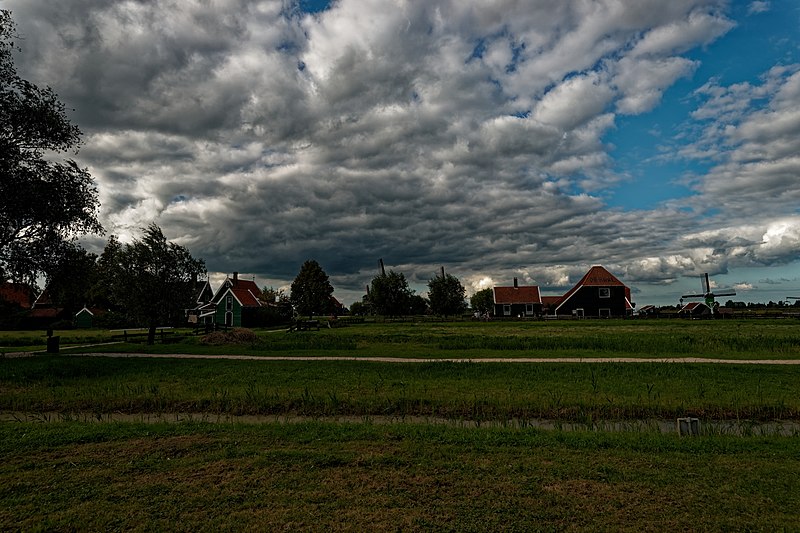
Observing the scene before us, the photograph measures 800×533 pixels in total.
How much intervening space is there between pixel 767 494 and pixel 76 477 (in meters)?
10.2

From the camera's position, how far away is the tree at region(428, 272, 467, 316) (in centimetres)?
8162

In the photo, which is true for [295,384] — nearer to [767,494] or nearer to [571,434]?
[571,434]

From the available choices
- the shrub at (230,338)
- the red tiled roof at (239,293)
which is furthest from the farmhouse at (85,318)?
the shrub at (230,338)

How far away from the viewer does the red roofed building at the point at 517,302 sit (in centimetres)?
8631

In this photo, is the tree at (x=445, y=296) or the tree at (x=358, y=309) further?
the tree at (x=358, y=309)

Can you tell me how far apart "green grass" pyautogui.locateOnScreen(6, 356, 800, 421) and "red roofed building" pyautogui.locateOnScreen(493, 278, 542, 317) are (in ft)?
218

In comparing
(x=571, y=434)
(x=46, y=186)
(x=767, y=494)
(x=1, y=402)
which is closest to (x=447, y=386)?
(x=571, y=434)

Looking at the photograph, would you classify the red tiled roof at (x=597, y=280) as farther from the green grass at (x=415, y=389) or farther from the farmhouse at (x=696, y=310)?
the green grass at (x=415, y=389)

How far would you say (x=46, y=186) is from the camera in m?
24.5

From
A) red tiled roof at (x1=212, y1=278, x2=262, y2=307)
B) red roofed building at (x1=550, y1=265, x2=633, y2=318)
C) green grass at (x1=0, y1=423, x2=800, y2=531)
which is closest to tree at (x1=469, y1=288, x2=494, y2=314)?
red roofed building at (x1=550, y1=265, x2=633, y2=318)

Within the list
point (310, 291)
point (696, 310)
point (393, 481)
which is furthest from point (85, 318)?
point (696, 310)

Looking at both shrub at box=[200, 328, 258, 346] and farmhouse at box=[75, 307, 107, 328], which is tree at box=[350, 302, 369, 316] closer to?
farmhouse at box=[75, 307, 107, 328]

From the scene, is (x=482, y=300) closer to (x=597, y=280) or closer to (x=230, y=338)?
(x=597, y=280)

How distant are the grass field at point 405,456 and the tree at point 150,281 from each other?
58.0ft
